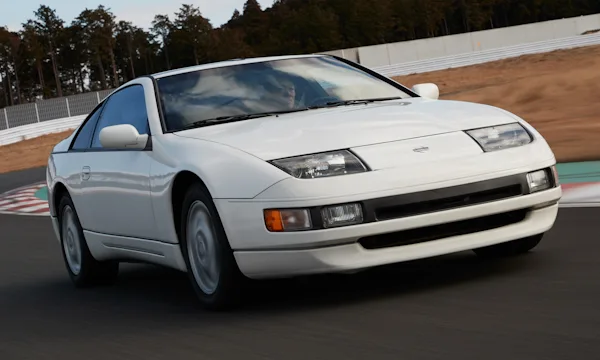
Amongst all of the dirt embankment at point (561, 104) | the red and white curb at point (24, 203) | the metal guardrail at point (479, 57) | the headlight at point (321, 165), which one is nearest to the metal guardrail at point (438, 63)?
the metal guardrail at point (479, 57)

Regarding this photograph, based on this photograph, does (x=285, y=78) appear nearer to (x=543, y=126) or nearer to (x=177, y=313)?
(x=177, y=313)

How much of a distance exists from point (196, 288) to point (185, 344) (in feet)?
2.70

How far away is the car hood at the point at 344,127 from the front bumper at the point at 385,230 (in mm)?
313

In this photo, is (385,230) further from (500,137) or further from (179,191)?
(179,191)

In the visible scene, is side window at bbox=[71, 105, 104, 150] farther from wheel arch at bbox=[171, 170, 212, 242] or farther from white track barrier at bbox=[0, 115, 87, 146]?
white track barrier at bbox=[0, 115, 87, 146]

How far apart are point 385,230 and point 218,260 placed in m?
0.83

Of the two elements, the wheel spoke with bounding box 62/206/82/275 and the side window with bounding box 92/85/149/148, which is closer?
the side window with bounding box 92/85/149/148

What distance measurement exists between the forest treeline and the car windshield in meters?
118

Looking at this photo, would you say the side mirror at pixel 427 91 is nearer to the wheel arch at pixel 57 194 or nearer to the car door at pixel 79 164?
the car door at pixel 79 164

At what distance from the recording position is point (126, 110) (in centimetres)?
688

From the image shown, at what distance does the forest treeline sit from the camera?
130m

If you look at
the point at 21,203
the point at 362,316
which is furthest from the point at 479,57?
the point at 362,316

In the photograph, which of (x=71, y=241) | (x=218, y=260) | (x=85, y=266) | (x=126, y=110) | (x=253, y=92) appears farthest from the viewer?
(x=71, y=241)

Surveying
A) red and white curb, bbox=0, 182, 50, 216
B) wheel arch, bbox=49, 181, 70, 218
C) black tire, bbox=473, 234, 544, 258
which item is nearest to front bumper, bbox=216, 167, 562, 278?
black tire, bbox=473, 234, 544, 258
